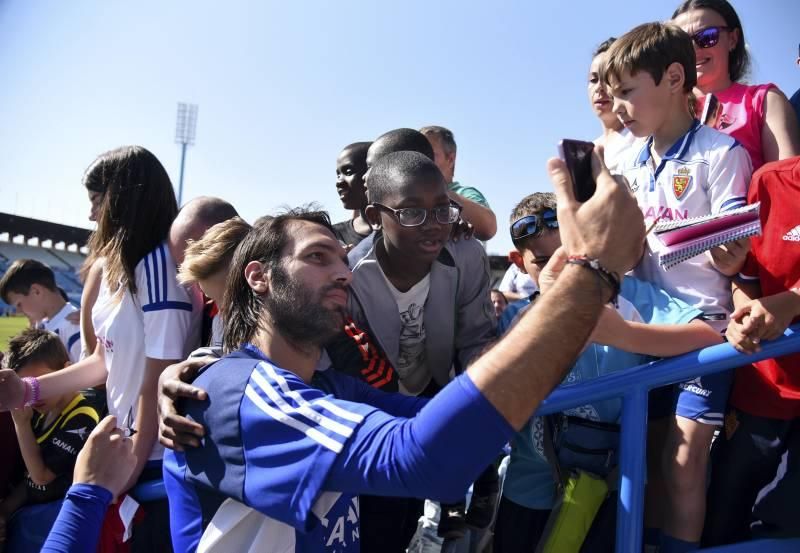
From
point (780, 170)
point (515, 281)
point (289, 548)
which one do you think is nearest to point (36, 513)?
point (289, 548)

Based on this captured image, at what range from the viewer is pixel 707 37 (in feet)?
9.59

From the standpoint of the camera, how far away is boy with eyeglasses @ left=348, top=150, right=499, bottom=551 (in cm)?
238

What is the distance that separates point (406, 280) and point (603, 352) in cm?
75

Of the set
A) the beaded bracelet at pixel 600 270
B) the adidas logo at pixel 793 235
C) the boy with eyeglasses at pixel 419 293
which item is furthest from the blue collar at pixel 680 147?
the beaded bracelet at pixel 600 270

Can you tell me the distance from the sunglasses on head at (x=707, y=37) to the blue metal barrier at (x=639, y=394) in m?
1.64

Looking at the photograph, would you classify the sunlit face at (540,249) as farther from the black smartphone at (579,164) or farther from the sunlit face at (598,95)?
the sunlit face at (598,95)

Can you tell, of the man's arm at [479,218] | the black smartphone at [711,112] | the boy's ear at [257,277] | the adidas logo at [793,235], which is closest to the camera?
the boy's ear at [257,277]

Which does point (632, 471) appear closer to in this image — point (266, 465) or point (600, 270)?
point (600, 270)

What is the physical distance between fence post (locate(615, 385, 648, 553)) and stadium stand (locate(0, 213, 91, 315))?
87.4 ft

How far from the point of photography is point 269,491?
1.38 m

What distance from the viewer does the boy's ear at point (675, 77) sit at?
2408mm

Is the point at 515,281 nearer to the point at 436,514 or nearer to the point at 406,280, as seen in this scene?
the point at 436,514

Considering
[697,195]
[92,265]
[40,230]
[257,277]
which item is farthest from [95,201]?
[40,230]

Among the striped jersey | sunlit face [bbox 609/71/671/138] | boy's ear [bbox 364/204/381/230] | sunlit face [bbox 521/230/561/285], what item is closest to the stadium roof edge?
boy's ear [bbox 364/204/381/230]
